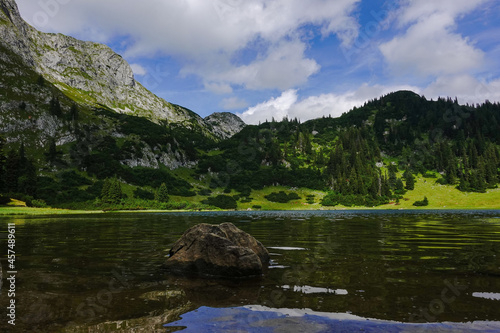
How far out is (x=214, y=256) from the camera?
39.4ft

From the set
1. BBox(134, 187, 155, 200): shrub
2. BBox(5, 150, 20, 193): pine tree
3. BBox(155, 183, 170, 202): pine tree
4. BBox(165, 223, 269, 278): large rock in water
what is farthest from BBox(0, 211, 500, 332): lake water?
BBox(134, 187, 155, 200): shrub

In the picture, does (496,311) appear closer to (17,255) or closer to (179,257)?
(179,257)

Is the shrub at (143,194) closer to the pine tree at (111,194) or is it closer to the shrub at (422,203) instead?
the pine tree at (111,194)

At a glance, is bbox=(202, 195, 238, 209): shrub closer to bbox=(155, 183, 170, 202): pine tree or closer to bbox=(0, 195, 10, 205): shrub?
bbox=(155, 183, 170, 202): pine tree

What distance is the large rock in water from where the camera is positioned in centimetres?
1128

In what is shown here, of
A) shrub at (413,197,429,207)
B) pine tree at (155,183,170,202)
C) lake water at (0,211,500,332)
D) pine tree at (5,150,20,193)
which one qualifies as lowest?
shrub at (413,197,429,207)

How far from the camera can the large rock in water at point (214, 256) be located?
11281mm

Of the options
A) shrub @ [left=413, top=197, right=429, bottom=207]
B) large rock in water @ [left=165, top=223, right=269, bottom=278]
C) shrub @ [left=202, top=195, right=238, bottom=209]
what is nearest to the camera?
large rock in water @ [left=165, top=223, right=269, bottom=278]

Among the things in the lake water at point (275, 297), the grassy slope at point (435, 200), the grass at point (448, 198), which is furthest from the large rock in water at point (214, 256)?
the grass at point (448, 198)

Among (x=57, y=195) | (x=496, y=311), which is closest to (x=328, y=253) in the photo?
(x=496, y=311)

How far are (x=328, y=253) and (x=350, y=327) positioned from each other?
9.92 metres

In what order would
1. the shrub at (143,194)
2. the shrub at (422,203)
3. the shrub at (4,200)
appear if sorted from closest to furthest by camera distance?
1. the shrub at (4,200)
2. the shrub at (422,203)
3. the shrub at (143,194)

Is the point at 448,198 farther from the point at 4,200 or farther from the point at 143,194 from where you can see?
the point at 4,200

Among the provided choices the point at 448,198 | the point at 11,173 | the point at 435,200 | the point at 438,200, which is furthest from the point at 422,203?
the point at 11,173
